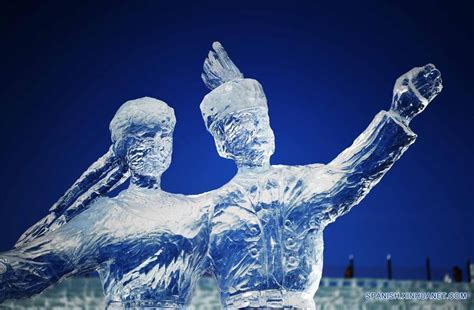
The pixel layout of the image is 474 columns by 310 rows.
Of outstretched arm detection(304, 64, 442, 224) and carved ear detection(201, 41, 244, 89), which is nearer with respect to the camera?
outstretched arm detection(304, 64, 442, 224)

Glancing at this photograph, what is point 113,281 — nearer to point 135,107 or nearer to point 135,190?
point 135,190

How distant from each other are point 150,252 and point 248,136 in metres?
0.52

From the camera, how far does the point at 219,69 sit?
2.60 m

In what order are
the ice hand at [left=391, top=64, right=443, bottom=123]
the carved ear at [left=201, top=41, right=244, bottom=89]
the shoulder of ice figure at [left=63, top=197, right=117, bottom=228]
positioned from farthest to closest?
1. the carved ear at [left=201, top=41, right=244, bottom=89]
2. the shoulder of ice figure at [left=63, top=197, right=117, bottom=228]
3. the ice hand at [left=391, top=64, right=443, bottom=123]

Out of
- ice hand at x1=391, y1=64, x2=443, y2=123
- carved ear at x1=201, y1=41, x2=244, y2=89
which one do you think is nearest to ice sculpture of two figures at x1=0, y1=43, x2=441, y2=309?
ice hand at x1=391, y1=64, x2=443, y2=123

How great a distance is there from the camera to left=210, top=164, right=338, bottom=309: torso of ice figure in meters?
2.32

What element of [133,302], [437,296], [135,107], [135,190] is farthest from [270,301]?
[437,296]

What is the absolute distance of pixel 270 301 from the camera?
2.30m

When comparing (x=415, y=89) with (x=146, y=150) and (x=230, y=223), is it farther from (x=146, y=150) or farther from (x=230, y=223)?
(x=146, y=150)

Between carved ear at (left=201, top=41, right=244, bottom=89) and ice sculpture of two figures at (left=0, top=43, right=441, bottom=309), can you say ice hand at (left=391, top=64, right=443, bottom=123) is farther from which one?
carved ear at (left=201, top=41, right=244, bottom=89)

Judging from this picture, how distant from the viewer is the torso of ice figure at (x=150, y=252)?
2.32 m

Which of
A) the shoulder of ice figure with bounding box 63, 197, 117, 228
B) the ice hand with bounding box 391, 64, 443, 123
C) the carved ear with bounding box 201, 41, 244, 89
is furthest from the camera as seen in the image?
the carved ear with bounding box 201, 41, 244, 89

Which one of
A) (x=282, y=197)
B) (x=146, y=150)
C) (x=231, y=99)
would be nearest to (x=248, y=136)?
(x=231, y=99)

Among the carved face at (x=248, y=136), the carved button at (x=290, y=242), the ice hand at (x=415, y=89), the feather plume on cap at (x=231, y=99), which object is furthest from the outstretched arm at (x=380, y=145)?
the feather plume on cap at (x=231, y=99)
